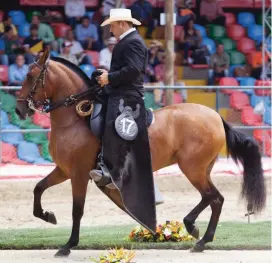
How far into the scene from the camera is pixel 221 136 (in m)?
11.5

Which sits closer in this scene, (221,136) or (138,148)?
(138,148)

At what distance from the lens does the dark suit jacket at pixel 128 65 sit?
10555mm

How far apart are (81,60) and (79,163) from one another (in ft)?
33.8

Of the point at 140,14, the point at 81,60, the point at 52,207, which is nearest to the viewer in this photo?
the point at 52,207

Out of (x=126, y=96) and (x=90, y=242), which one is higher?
(x=126, y=96)

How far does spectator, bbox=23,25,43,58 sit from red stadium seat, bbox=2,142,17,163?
Answer: 3.94 meters

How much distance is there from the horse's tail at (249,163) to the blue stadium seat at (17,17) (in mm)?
11304

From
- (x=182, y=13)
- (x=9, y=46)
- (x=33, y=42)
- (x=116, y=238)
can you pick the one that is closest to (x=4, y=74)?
(x=9, y=46)

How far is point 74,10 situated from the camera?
74.3 ft

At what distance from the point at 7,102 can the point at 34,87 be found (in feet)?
21.1

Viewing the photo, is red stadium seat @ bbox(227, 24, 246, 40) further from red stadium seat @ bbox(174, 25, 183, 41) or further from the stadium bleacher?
red stadium seat @ bbox(174, 25, 183, 41)

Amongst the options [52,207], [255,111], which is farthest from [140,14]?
[52,207]

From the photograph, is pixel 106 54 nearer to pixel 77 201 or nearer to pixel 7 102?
pixel 7 102

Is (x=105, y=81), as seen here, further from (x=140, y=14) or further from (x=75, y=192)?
(x=140, y=14)
